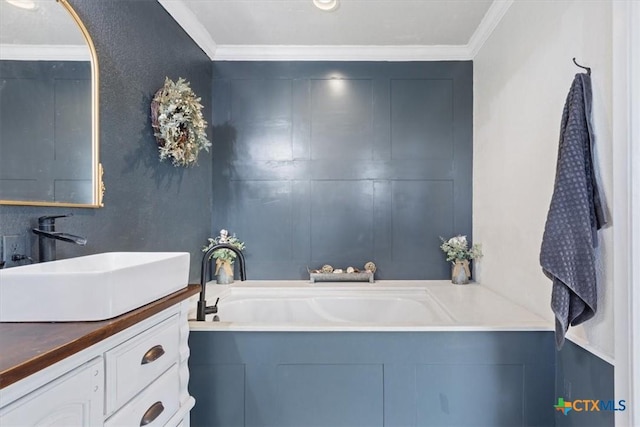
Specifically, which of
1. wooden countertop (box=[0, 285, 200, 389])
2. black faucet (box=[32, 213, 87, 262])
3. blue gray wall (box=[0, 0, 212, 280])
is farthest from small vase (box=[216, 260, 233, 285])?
wooden countertop (box=[0, 285, 200, 389])

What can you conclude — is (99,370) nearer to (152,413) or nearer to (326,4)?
(152,413)

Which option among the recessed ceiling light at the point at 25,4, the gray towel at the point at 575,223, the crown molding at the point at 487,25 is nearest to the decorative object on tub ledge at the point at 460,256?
the gray towel at the point at 575,223

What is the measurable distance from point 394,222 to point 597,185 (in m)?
1.54

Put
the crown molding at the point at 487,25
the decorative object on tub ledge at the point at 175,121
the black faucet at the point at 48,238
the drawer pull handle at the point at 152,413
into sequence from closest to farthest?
1. the drawer pull handle at the point at 152,413
2. the black faucet at the point at 48,238
3. the decorative object on tub ledge at the point at 175,121
4. the crown molding at the point at 487,25

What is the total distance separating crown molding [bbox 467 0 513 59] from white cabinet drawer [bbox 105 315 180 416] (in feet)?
8.45

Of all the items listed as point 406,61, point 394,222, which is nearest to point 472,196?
point 394,222

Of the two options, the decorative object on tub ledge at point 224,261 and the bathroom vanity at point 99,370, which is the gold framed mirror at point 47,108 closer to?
the bathroom vanity at point 99,370

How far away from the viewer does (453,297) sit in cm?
220

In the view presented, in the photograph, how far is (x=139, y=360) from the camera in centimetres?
102

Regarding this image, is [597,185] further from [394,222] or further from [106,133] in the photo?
[106,133]

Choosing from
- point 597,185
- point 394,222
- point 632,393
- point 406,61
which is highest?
point 406,61

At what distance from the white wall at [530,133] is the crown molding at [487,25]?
4 centimetres

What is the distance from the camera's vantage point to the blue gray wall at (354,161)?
271 cm

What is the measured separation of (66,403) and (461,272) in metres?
2.50
